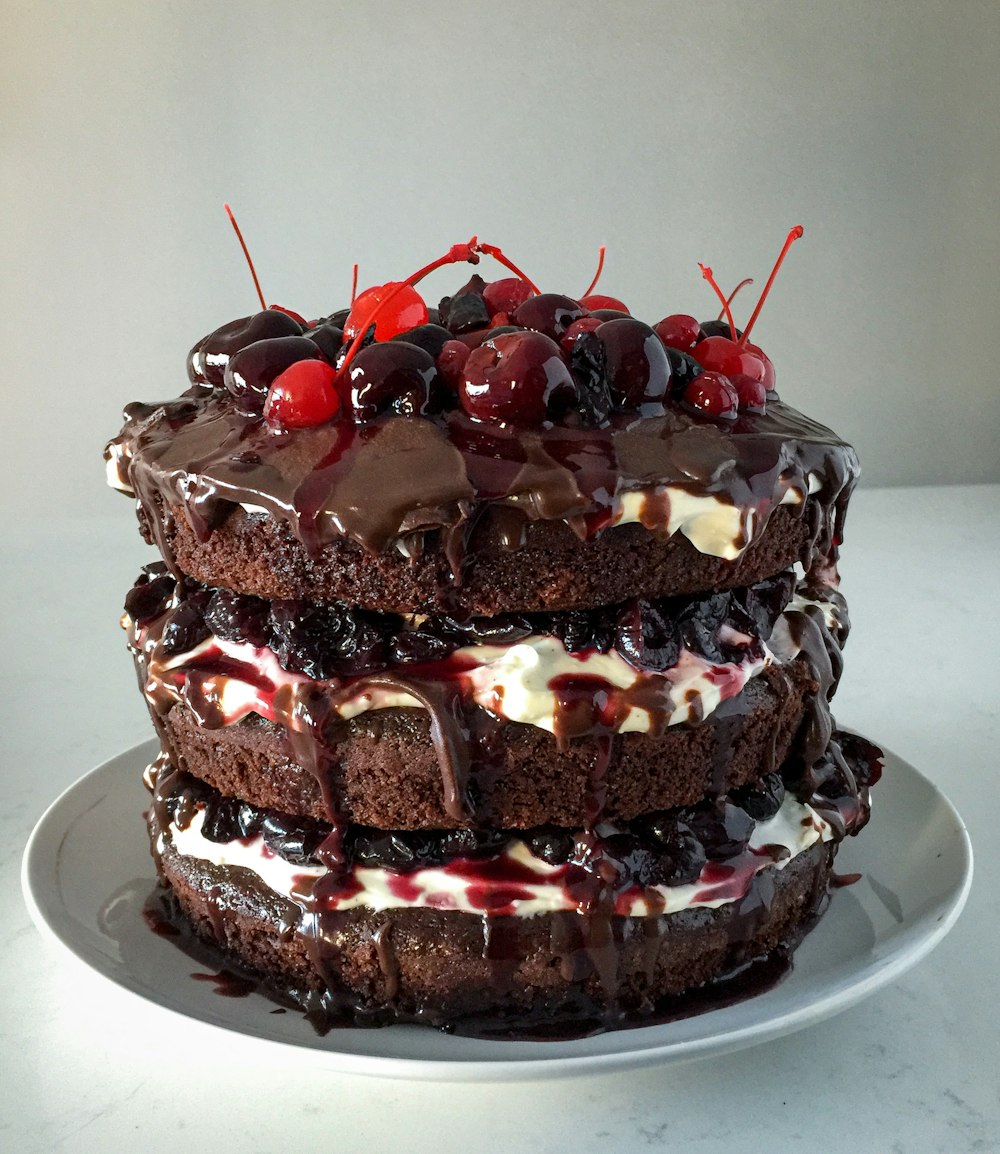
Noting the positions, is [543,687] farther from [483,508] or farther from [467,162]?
[467,162]

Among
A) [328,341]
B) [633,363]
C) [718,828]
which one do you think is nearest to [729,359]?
[633,363]

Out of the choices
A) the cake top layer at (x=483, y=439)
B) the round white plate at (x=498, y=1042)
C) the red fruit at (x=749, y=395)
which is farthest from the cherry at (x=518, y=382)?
the round white plate at (x=498, y=1042)

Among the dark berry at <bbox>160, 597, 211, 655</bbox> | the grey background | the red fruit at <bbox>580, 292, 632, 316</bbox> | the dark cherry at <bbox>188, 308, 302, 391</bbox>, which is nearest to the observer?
the dark berry at <bbox>160, 597, 211, 655</bbox>

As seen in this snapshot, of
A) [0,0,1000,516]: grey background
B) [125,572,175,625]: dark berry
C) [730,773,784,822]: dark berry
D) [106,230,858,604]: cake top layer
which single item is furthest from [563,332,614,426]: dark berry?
[0,0,1000,516]: grey background

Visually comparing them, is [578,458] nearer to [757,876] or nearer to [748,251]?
[757,876]

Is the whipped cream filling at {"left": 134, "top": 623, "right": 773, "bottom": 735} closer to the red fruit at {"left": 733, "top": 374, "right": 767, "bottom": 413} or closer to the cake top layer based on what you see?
the cake top layer
